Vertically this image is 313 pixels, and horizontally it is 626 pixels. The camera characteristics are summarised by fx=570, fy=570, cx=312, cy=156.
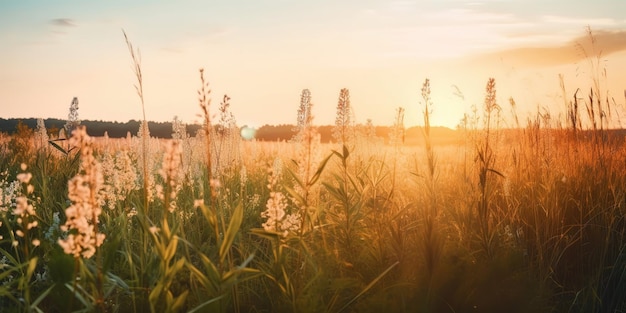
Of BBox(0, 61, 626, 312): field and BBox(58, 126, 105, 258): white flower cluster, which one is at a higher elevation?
BBox(58, 126, 105, 258): white flower cluster

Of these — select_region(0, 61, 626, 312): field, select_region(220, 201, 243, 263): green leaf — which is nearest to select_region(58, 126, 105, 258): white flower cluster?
select_region(0, 61, 626, 312): field

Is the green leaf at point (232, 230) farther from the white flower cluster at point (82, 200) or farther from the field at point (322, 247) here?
the white flower cluster at point (82, 200)

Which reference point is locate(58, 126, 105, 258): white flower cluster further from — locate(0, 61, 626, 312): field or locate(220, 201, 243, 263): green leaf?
locate(220, 201, 243, 263): green leaf

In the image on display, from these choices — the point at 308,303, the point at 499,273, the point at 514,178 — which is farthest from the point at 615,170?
the point at 308,303

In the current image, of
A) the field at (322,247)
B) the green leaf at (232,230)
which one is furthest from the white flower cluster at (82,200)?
the green leaf at (232,230)

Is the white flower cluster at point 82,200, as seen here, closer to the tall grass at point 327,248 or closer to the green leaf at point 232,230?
the tall grass at point 327,248

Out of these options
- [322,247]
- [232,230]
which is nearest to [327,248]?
[322,247]

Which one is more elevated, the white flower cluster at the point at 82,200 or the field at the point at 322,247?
the white flower cluster at the point at 82,200

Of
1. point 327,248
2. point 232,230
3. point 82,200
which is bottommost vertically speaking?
point 327,248

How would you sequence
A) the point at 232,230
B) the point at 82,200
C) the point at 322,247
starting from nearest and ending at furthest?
the point at 82,200, the point at 232,230, the point at 322,247

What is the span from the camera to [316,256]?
313 cm

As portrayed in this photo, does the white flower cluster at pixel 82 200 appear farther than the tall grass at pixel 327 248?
No

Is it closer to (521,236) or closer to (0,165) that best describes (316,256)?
(521,236)

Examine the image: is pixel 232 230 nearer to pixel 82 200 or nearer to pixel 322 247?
pixel 82 200
